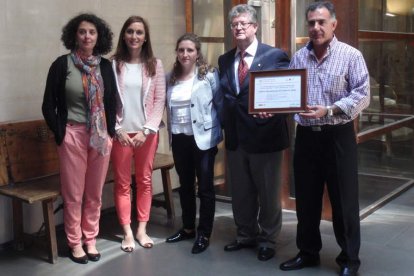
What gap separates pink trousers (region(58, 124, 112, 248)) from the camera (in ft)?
12.3

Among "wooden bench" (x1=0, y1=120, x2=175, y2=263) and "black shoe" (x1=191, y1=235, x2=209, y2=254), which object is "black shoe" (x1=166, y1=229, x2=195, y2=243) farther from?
"wooden bench" (x1=0, y1=120, x2=175, y2=263)

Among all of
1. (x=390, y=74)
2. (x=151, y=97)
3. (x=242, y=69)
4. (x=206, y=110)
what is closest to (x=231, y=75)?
(x=242, y=69)

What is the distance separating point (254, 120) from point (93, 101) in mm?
1133

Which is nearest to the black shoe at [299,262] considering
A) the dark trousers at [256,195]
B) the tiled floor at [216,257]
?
the tiled floor at [216,257]

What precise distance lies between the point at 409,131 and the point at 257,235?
300 centimetres

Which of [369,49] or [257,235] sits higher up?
[369,49]

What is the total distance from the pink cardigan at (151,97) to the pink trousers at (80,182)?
0.98ft

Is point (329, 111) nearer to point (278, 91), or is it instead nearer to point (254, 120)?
point (278, 91)

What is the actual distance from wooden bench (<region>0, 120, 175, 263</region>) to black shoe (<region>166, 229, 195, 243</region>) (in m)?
0.70

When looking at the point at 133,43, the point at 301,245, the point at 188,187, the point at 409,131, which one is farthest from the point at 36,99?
the point at 409,131

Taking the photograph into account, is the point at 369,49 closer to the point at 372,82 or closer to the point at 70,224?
the point at 372,82

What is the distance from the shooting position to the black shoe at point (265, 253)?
12.7 ft

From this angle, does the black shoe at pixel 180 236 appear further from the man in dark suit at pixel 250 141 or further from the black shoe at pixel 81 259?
the black shoe at pixel 81 259

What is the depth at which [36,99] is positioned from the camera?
4375mm
